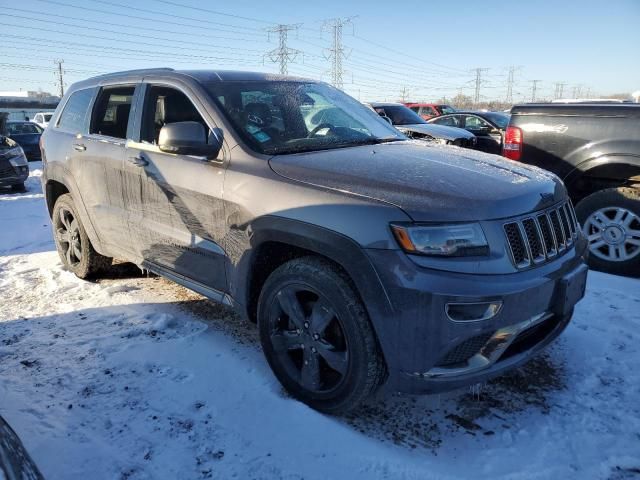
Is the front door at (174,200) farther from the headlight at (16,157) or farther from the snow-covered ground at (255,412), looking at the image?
the headlight at (16,157)

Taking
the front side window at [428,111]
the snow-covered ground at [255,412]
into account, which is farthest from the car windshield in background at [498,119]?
the snow-covered ground at [255,412]

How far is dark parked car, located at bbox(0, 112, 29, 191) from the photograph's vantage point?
10.8m

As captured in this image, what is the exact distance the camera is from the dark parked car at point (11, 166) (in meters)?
10.8

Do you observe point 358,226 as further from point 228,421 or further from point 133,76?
point 133,76

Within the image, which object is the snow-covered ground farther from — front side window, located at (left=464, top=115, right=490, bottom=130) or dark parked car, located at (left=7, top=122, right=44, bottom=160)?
dark parked car, located at (left=7, top=122, right=44, bottom=160)

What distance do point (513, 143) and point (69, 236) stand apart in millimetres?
4684

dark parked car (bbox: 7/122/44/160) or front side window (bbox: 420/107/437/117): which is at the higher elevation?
front side window (bbox: 420/107/437/117)

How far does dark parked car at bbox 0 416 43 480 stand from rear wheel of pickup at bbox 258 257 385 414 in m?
1.37

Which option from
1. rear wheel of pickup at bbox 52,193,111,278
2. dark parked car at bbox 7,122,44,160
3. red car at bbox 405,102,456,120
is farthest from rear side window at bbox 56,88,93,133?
red car at bbox 405,102,456,120

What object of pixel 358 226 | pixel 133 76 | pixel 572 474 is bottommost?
pixel 572 474

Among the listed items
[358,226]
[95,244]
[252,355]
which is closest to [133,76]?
[95,244]

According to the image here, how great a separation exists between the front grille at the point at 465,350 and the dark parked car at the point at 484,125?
32.8ft

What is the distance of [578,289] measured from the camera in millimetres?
2703

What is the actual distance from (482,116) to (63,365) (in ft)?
38.9
